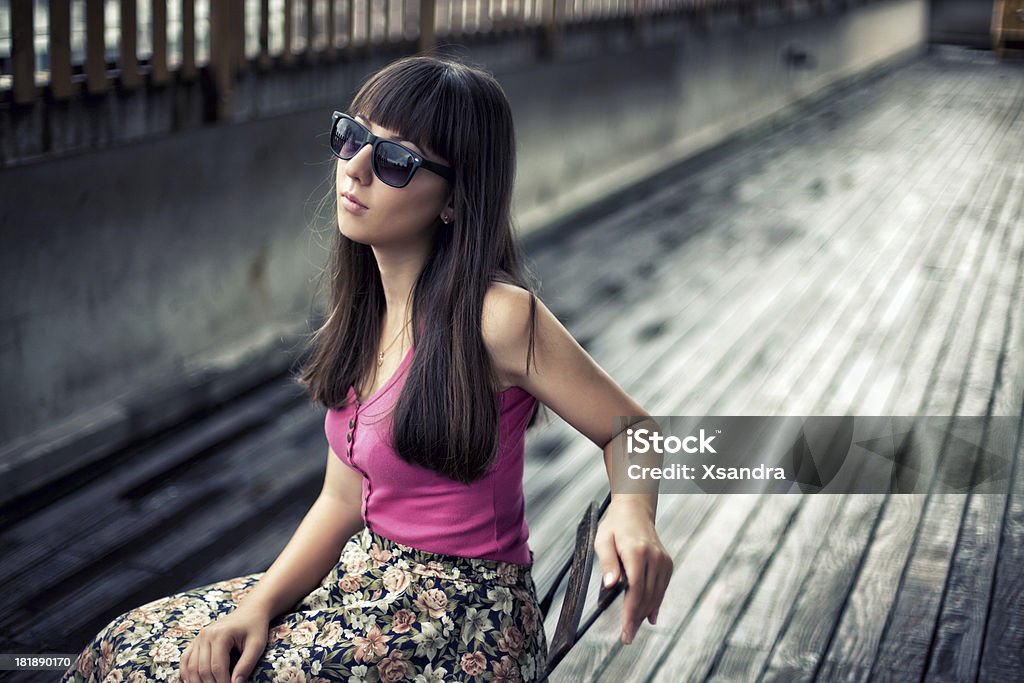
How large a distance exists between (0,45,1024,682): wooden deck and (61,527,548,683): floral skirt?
1.10 metres

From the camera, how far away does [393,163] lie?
1.51 metres

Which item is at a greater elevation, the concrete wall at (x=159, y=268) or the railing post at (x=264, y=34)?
the railing post at (x=264, y=34)

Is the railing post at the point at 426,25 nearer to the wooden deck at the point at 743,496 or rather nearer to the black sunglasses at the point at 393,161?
the wooden deck at the point at 743,496

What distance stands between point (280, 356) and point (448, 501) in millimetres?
3221

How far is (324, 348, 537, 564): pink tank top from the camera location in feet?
5.11

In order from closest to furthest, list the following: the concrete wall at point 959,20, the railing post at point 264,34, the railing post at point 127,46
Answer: the railing post at point 127,46 → the railing post at point 264,34 → the concrete wall at point 959,20

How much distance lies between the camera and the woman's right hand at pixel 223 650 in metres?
1.46

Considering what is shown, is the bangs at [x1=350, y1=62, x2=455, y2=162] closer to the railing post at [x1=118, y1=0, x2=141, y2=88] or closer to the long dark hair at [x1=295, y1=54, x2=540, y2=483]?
the long dark hair at [x1=295, y1=54, x2=540, y2=483]

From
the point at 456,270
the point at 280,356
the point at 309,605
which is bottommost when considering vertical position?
the point at 280,356

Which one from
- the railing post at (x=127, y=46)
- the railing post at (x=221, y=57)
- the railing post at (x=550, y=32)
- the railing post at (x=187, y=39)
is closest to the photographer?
the railing post at (x=127, y=46)

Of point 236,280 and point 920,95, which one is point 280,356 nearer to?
point 236,280

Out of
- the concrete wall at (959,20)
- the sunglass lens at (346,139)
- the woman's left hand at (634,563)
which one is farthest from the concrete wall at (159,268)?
the concrete wall at (959,20)

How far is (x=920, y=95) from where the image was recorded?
548 inches

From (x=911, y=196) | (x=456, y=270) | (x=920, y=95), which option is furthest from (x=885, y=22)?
(x=456, y=270)
